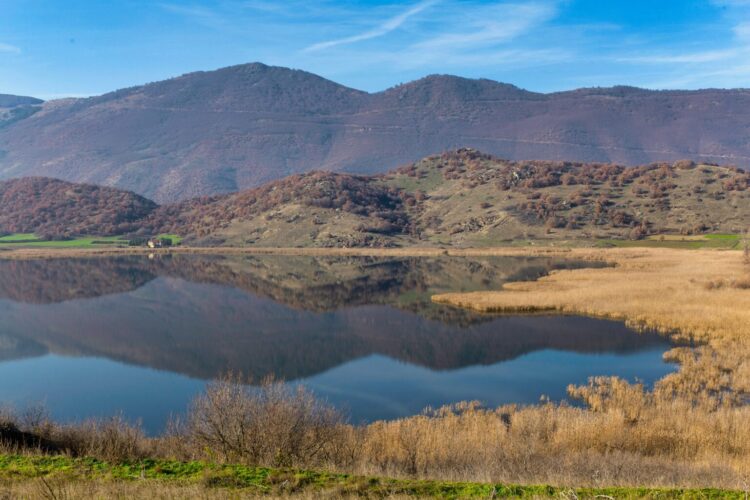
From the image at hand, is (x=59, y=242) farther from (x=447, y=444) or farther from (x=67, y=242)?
(x=447, y=444)

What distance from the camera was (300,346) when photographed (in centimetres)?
4397

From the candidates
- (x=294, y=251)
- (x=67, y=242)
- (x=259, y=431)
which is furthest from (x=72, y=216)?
(x=259, y=431)

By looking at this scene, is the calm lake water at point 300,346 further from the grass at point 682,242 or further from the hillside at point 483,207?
the hillside at point 483,207

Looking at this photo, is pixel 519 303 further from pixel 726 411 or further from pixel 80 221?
pixel 80 221

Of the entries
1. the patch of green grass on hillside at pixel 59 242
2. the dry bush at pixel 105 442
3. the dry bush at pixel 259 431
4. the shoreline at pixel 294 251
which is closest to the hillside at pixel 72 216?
the patch of green grass on hillside at pixel 59 242

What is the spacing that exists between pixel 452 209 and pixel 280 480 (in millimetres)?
151574

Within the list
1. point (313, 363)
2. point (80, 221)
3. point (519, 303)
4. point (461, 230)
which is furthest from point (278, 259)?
point (80, 221)

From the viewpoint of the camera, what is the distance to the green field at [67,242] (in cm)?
15600

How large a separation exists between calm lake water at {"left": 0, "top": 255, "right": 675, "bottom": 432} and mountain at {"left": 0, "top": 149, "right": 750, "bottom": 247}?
2420 inches

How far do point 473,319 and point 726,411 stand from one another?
2954 centimetres

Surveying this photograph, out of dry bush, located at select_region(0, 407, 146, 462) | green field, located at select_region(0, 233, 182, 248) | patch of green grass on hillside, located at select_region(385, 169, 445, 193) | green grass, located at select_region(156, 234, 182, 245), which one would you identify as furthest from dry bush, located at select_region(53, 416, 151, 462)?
patch of green grass on hillside, located at select_region(385, 169, 445, 193)

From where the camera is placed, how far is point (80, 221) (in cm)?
18200

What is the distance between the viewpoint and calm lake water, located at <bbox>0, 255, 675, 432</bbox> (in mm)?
31828

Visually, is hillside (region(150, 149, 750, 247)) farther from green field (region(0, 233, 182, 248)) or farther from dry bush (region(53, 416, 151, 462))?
dry bush (region(53, 416, 151, 462))
